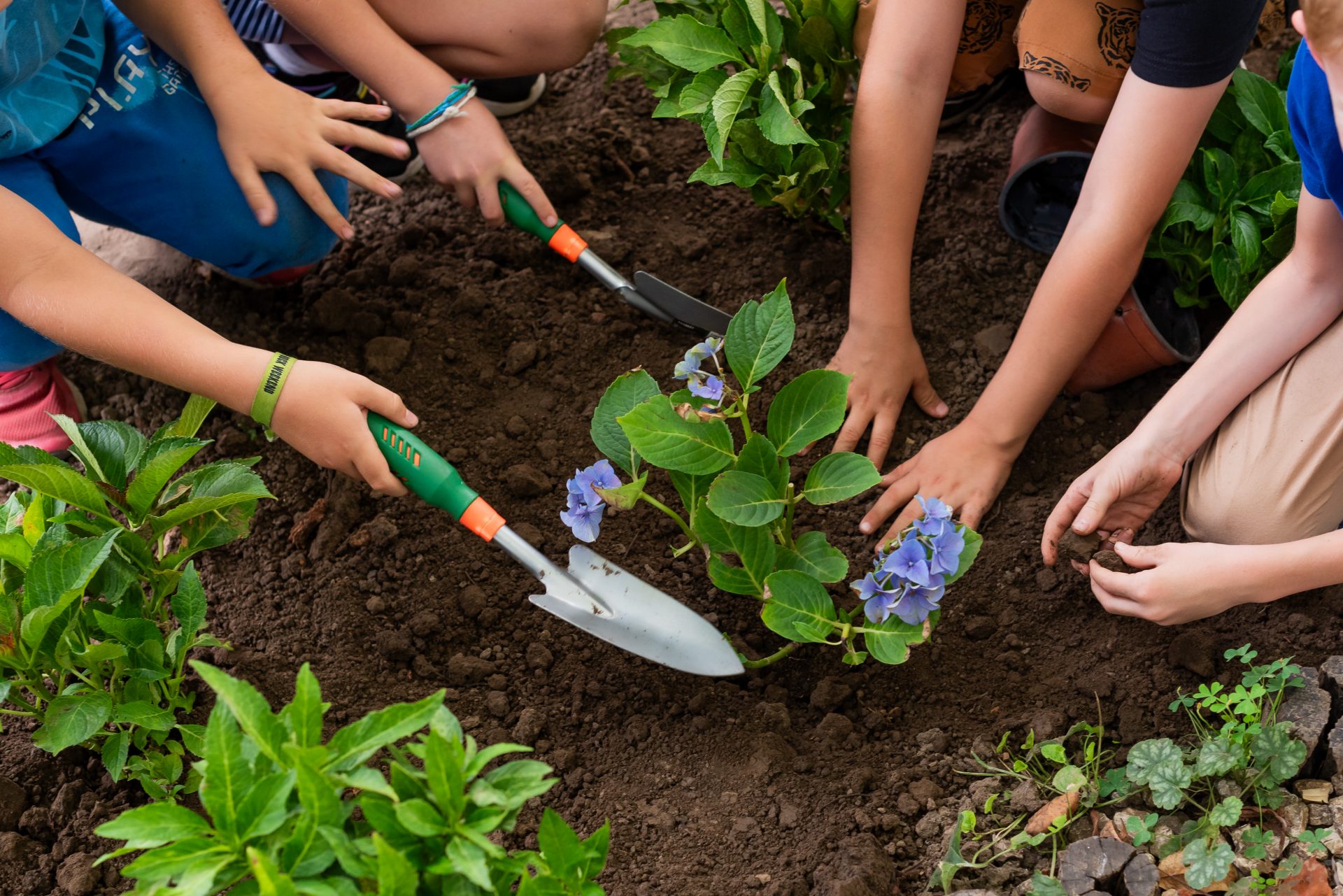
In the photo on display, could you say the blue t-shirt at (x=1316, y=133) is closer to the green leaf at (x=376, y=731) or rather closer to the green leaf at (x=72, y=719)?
the green leaf at (x=376, y=731)

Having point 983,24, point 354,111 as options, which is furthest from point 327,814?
point 983,24

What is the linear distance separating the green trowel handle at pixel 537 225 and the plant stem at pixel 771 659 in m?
0.82

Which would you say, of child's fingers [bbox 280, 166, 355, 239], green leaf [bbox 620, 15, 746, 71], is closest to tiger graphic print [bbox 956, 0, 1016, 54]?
green leaf [bbox 620, 15, 746, 71]

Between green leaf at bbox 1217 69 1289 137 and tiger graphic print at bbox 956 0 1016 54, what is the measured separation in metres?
0.48

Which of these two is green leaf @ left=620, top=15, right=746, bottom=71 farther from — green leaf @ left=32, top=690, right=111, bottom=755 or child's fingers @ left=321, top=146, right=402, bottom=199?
green leaf @ left=32, top=690, right=111, bottom=755

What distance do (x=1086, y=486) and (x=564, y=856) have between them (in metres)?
1.01

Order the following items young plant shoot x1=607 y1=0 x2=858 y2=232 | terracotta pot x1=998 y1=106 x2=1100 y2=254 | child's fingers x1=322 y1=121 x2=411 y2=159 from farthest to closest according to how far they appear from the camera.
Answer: terracotta pot x1=998 y1=106 x2=1100 y2=254
child's fingers x1=322 y1=121 x2=411 y2=159
young plant shoot x1=607 y1=0 x2=858 y2=232

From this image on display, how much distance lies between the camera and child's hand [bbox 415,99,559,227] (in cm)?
194

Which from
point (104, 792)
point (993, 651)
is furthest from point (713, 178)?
point (104, 792)

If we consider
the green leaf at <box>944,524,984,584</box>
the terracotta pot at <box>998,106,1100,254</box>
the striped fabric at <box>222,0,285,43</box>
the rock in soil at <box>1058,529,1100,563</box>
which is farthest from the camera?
the striped fabric at <box>222,0,285,43</box>

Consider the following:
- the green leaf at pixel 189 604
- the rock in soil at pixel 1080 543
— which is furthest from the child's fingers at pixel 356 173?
the rock in soil at pixel 1080 543

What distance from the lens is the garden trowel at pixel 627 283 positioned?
197cm

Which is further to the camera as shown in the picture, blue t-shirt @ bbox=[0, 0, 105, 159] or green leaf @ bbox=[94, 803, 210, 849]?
blue t-shirt @ bbox=[0, 0, 105, 159]

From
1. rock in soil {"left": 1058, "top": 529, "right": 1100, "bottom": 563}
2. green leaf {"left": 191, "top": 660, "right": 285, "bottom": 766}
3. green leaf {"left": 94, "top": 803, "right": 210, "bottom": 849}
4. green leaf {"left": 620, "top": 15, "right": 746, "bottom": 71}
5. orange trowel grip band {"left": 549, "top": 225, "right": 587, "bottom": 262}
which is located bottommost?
rock in soil {"left": 1058, "top": 529, "right": 1100, "bottom": 563}
